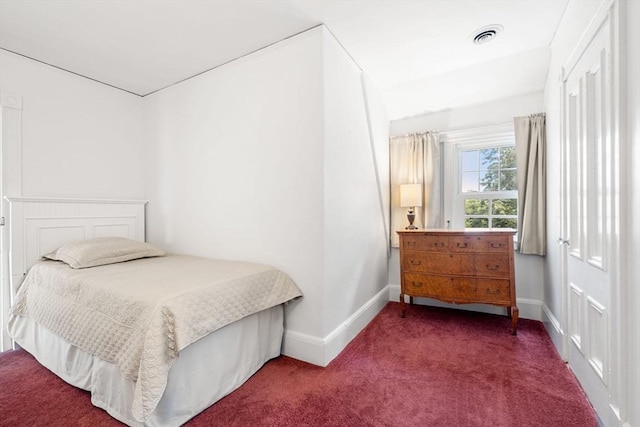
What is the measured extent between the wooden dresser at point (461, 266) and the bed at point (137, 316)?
1312 millimetres

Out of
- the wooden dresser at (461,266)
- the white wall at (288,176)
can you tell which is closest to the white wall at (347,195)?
the white wall at (288,176)

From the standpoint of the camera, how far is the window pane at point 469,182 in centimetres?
321

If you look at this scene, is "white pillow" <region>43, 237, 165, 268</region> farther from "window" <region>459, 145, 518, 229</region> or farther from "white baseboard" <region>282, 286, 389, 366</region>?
"window" <region>459, 145, 518, 229</region>

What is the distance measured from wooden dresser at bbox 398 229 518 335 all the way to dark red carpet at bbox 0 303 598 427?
0.37 m

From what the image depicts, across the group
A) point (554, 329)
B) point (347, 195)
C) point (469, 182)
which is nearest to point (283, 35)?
point (347, 195)

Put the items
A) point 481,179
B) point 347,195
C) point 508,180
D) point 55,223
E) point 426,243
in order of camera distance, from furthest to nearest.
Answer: point 481,179 < point 508,180 < point 426,243 < point 55,223 < point 347,195

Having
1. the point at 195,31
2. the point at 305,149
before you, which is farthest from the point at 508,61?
the point at 195,31

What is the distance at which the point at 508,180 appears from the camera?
3061 millimetres

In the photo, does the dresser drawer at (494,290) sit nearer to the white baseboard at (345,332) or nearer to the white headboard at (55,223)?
the white baseboard at (345,332)

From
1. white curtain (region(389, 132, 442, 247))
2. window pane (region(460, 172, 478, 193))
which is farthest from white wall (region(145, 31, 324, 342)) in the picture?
window pane (region(460, 172, 478, 193))

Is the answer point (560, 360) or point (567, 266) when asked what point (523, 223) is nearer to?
point (567, 266)

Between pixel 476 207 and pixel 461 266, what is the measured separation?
2.92 feet

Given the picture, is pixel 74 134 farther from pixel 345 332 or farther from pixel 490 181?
pixel 490 181

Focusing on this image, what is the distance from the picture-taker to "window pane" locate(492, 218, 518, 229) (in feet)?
10.0
